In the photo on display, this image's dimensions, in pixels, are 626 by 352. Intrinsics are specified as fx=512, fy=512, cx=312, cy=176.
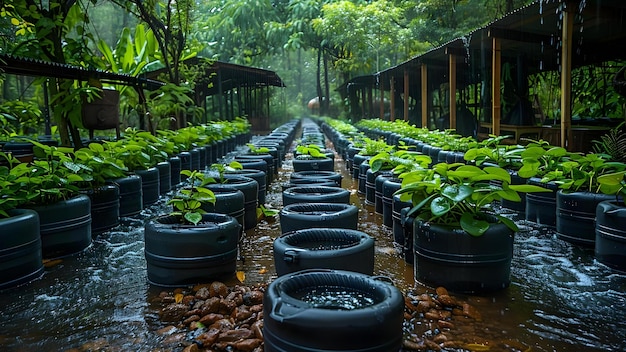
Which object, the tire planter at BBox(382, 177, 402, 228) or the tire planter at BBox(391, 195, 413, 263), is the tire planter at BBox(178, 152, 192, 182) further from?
the tire planter at BBox(391, 195, 413, 263)

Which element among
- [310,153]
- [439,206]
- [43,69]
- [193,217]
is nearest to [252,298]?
[193,217]

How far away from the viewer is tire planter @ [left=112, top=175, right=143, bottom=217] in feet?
21.1

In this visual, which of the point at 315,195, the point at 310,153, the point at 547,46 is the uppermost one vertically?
the point at 547,46

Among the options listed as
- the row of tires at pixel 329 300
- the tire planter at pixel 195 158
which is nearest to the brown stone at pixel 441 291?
the row of tires at pixel 329 300

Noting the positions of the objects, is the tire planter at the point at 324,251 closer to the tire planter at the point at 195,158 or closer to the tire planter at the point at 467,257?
the tire planter at the point at 467,257

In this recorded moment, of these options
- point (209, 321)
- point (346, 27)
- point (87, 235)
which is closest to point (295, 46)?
point (346, 27)

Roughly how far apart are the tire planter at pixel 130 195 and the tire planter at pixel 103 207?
434 millimetres

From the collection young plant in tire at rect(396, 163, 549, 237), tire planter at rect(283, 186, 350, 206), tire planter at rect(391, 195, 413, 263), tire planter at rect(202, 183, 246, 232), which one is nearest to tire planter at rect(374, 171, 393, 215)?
tire planter at rect(283, 186, 350, 206)

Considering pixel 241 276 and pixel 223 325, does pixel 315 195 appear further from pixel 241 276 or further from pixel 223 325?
pixel 223 325

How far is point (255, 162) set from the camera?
8.30m

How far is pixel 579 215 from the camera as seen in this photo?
4.90 meters

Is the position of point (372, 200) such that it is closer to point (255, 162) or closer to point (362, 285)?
point (255, 162)

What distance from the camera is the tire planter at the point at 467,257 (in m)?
3.71

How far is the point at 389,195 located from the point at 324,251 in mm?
2628
